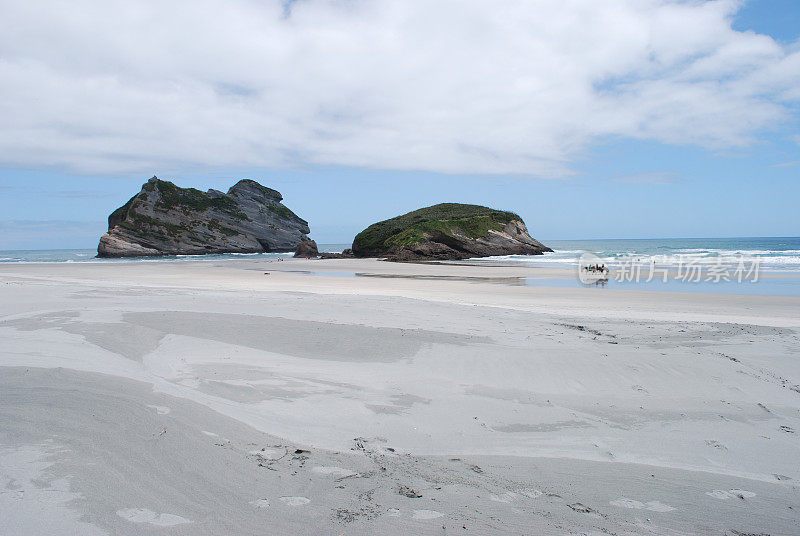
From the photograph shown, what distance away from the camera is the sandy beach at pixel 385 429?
9.09 ft

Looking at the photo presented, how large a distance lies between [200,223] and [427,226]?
4231cm

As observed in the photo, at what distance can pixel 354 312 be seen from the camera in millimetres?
10000

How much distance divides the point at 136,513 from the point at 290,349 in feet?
13.8

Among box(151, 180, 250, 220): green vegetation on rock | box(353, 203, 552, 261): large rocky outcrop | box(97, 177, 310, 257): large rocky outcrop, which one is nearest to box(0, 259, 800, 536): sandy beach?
box(353, 203, 552, 261): large rocky outcrop

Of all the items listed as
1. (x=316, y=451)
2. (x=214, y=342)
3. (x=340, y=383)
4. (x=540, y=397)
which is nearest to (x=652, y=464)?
(x=540, y=397)

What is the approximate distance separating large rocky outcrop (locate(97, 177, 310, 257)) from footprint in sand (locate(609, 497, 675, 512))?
74.0 metres

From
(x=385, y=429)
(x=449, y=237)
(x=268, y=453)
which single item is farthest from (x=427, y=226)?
(x=268, y=453)

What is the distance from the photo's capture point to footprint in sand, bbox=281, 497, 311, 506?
9.22ft

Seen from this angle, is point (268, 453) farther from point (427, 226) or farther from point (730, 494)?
point (427, 226)

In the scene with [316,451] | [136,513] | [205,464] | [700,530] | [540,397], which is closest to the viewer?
[136,513]

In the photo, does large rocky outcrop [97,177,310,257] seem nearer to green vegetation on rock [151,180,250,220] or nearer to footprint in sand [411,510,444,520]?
green vegetation on rock [151,180,250,220]

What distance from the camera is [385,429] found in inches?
163

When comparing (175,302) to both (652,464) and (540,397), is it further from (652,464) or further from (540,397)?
(652,464)

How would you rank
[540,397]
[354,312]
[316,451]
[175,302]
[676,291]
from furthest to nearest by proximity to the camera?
1. [676,291]
2. [175,302]
3. [354,312]
4. [540,397]
5. [316,451]
